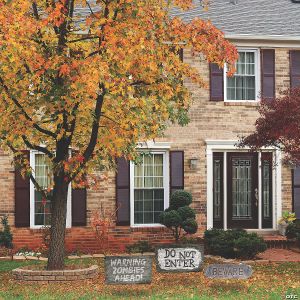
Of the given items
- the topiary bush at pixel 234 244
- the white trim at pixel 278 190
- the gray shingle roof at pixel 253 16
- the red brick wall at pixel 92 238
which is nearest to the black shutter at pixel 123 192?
the red brick wall at pixel 92 238

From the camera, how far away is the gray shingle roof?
22.2m

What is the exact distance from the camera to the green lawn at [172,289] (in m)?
13.1

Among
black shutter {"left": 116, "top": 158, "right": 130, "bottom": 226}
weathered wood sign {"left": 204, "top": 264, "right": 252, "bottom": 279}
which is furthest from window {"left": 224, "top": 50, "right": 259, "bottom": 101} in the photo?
weathered wood sign {"left": 204, "top": 264, "right": 252, "bottom": 279}

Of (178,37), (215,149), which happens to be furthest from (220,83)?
(178,37)

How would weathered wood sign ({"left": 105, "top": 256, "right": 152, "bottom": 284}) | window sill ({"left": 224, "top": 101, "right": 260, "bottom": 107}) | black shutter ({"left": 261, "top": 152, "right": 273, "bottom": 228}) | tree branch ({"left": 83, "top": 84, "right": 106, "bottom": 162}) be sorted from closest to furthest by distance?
weathered wood sign ({"left": 105, "top": 256, "right": 152, "bottom": 284}), tree branch ({"left": 83, "top": 84, "right": 106, "bottom": 162}), window sill ({"left": 224, "top": 101, "right": 260, "bottom": 107}), black shutter ({"left": 261, "top": 152, "right": 273, "bottom": 228})

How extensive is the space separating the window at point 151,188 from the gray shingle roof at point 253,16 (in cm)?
405

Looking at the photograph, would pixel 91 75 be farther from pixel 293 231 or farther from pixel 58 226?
pixel 293 231

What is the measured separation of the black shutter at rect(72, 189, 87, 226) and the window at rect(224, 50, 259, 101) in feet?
16.1

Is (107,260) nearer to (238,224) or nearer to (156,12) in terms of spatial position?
(156,12)

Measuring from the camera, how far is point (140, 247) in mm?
20188

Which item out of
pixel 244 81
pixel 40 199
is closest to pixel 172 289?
pixel 40 199

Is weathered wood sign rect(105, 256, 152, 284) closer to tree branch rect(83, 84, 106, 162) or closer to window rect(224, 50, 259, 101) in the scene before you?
tree branch rect(83, 84, 106, 162)

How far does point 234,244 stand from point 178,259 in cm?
442

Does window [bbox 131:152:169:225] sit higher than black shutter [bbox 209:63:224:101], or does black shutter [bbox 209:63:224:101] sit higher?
black shutter [bbox 209:63:224:101]
